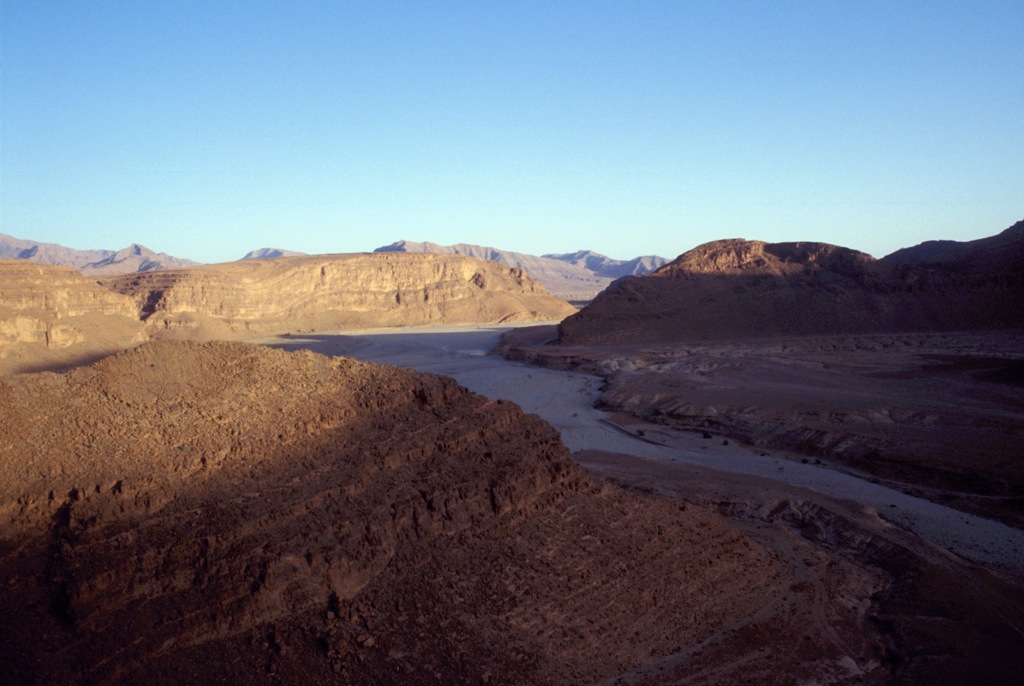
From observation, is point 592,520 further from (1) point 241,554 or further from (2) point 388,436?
(1) point 241,554

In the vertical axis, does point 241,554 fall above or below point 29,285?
below

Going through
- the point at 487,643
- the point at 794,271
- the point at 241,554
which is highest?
the point at 794,271

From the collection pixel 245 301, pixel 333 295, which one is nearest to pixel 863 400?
pixel 245 301

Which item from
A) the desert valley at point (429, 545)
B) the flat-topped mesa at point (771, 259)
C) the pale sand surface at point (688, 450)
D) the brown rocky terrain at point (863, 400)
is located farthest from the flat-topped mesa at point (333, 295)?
the desert valley at point (429, 545)

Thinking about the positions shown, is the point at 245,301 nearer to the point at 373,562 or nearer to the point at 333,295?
the point at 333,295

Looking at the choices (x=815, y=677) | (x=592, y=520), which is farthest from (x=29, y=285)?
(x=815, y=677)

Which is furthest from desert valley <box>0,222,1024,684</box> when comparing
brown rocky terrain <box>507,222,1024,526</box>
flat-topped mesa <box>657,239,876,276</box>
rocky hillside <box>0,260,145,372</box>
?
flat-topped mesa <box>657,239,876,276</box>
